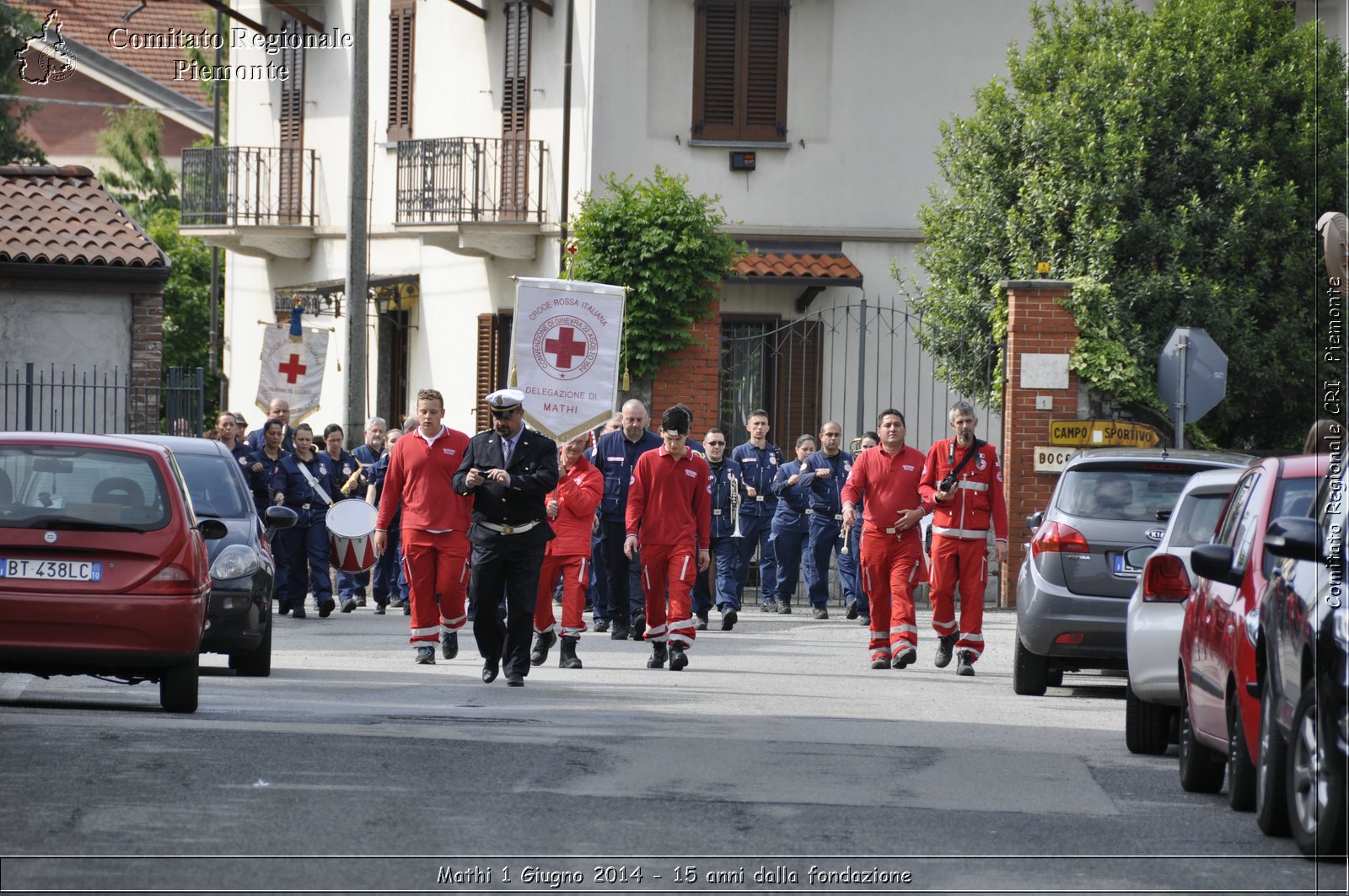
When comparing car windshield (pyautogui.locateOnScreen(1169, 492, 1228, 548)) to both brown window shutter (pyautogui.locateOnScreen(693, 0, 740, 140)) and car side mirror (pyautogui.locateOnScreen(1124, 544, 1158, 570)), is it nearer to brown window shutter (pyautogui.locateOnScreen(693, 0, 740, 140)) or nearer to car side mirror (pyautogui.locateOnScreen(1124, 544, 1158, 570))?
car side mirror (pyautogui.locateOnScreen(1124, 544, 1158, 570))

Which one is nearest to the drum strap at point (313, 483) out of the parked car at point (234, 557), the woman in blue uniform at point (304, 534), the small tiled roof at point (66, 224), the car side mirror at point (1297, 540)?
the woman in blue uniform at point (304, 534)

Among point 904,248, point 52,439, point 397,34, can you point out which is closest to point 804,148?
point 904,248

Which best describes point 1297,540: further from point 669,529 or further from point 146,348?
point 146,348

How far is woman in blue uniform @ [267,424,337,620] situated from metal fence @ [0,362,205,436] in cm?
172

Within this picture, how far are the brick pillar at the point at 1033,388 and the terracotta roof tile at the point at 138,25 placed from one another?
33206 millimetres

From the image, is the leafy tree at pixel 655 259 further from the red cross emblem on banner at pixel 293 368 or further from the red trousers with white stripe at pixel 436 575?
the red trousers with white stripe at pixel 436 575

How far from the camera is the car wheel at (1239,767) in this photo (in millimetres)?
9031

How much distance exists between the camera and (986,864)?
7723 millimetres

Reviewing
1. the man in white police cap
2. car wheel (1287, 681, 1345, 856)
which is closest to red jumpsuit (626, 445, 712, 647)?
the man in white police cap

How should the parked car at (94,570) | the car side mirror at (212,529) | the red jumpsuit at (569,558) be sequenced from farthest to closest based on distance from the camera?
the red jumpsuit at (569,558) < the car side mirror at (212,529) < the parked car at (94,570)

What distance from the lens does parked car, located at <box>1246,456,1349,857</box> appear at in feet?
24.1

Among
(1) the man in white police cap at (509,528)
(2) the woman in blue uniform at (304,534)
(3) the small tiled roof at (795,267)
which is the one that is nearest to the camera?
(1) the man in white police cap at (509,528)

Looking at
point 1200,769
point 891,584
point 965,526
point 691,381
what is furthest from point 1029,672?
point 691,381

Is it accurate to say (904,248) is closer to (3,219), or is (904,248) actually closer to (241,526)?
(3,219)
